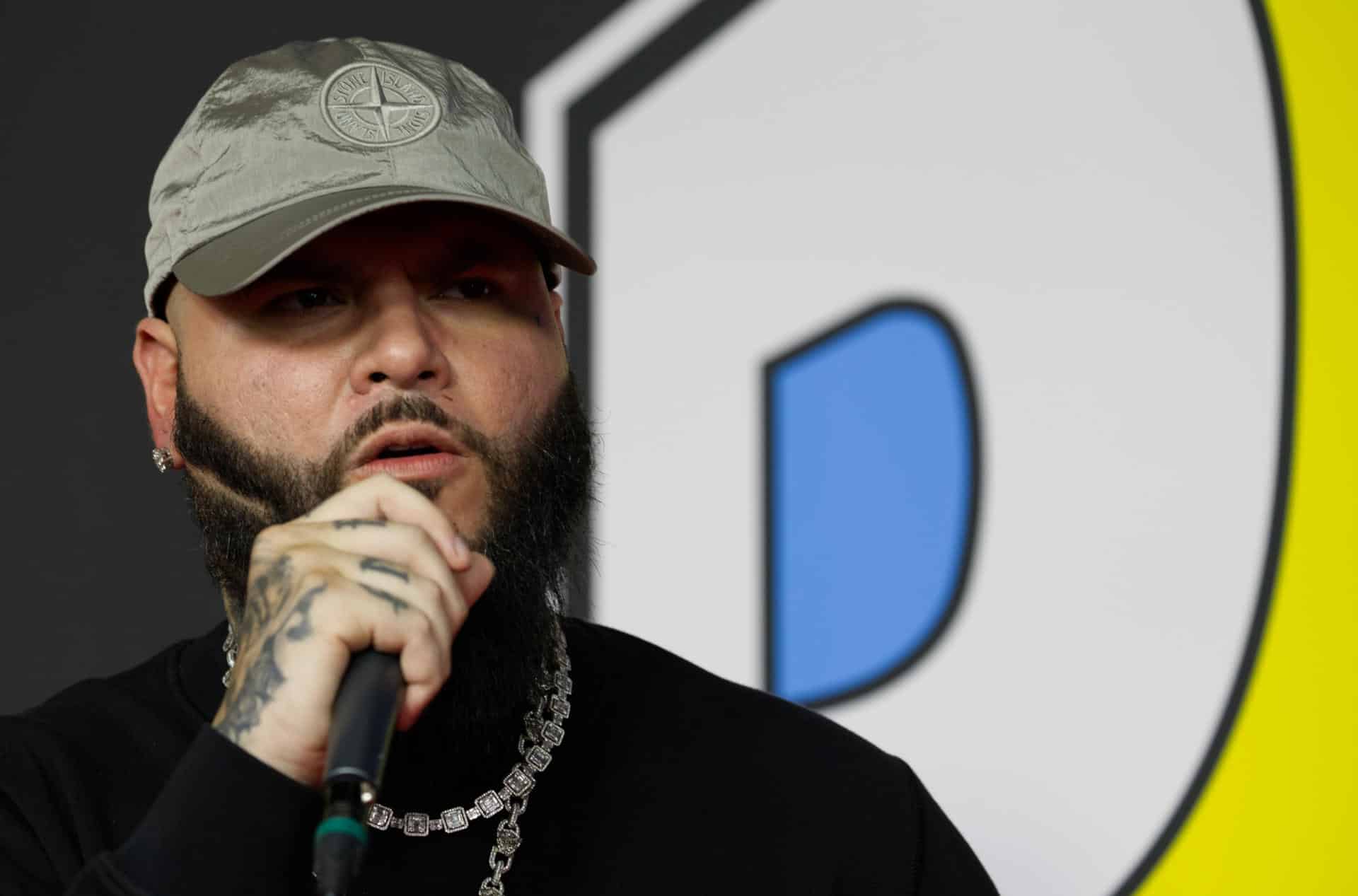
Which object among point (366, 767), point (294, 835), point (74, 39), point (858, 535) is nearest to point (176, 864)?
point (294, 835)

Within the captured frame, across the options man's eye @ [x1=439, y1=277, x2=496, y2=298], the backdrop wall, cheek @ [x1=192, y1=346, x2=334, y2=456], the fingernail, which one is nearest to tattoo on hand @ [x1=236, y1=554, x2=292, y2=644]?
the fingernail

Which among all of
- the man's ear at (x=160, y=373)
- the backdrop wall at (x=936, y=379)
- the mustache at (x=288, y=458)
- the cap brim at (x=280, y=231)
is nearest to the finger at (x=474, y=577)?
the mustache at (x=288, y=458)

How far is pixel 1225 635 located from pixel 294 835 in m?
1.07

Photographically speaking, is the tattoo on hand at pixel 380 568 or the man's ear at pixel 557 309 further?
the man's ear at pixel 557 309

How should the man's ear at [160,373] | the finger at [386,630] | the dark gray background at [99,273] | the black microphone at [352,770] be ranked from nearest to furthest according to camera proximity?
the black microphone at [352,770], the finger at [386,630], the man's ear at [160,373], the dark gray background at [99,273]

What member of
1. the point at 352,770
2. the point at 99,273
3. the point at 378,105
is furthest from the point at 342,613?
the point at 99,273

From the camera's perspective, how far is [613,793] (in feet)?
4.42

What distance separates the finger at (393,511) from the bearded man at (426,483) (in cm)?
14

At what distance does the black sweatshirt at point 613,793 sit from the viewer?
125cm

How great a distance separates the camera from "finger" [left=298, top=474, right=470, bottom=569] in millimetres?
998

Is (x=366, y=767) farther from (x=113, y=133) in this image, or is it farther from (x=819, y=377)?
(x=113, y=133)

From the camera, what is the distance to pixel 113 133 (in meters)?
1.96

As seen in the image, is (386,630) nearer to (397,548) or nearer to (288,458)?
(397,548)

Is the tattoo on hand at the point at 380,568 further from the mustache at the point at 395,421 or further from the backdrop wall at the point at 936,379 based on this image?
the backdrop wall at the point at 936,379
